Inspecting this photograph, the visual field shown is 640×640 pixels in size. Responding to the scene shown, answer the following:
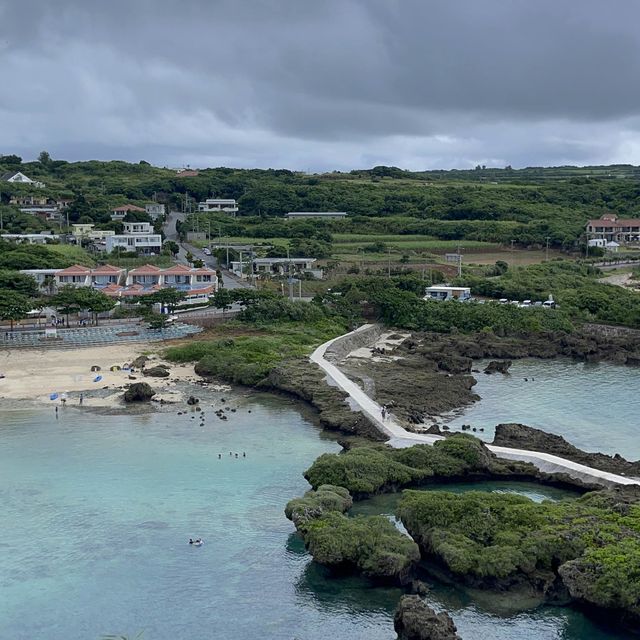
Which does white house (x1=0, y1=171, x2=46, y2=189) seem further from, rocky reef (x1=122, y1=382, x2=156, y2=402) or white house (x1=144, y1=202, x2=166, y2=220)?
rocky reef (x1=122, y1=382, x2=156, y2=402)

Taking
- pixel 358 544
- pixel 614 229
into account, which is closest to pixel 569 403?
pixel 358 544

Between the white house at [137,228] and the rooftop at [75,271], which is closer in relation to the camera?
the rooftop at [75,271]

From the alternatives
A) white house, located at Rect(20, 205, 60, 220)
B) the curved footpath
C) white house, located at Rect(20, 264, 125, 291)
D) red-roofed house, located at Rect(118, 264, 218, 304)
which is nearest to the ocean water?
the curved footpath

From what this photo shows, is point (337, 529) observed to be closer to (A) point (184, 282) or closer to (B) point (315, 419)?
(B) point (315, 419)

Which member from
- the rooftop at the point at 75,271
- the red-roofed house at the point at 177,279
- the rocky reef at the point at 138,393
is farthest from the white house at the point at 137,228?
the rocky reef at the point at 138,393

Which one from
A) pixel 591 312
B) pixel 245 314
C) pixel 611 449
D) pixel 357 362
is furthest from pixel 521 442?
pixel 591 312

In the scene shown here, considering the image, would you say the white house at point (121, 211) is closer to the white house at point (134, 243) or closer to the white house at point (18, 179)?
the white house at point (134, 243)
